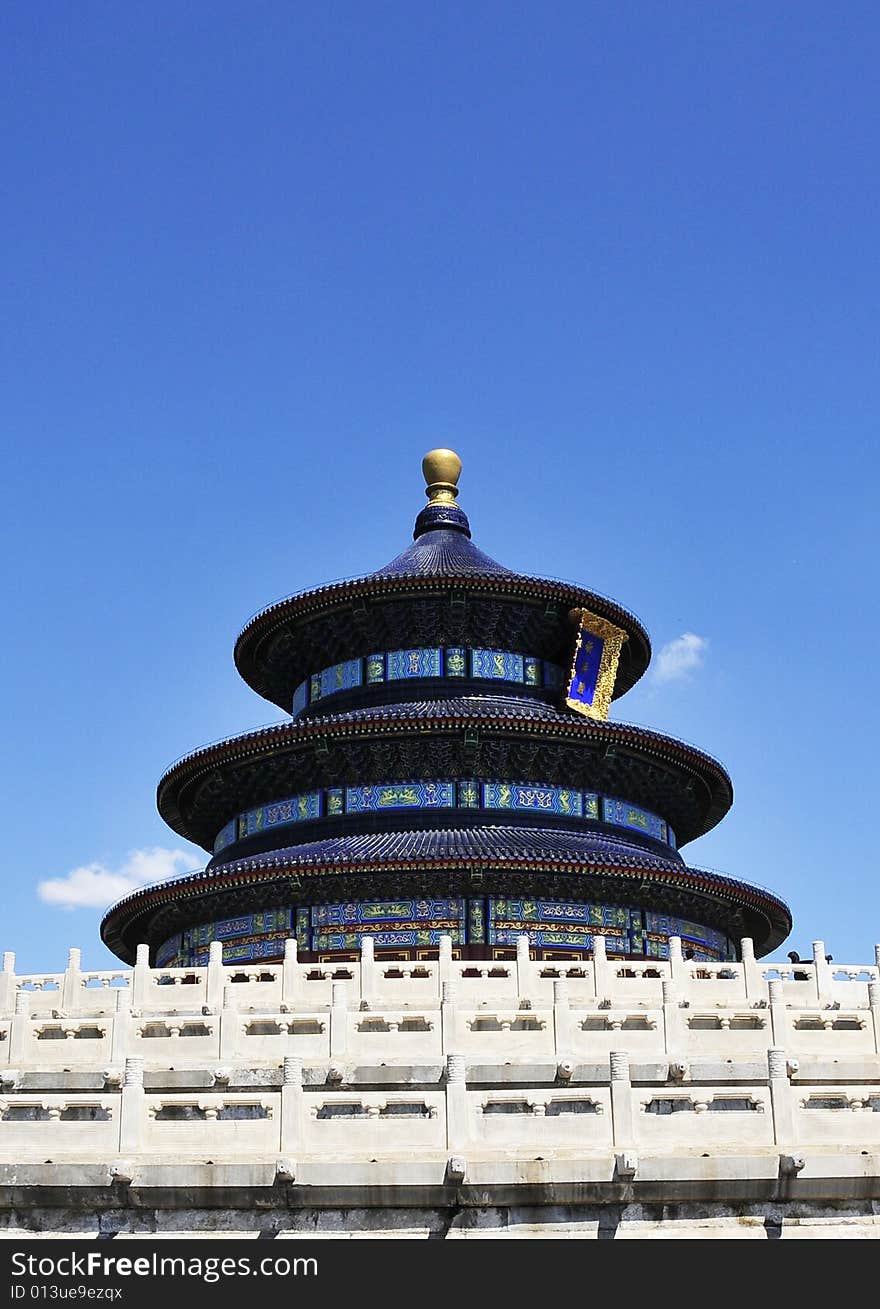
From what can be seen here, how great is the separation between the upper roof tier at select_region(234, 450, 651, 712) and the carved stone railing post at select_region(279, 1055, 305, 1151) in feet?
92.1

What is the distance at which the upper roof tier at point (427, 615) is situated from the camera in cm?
4228

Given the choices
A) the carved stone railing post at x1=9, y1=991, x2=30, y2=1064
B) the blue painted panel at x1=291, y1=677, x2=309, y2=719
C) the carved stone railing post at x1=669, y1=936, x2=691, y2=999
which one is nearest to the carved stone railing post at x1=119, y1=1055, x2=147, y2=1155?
the carved stone railing post at x1=9, y1=991, x2=30, y2=1064

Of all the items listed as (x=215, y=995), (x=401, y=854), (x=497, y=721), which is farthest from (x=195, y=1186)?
(x=497, y=721)

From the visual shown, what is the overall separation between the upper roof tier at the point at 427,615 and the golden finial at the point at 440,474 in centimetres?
373

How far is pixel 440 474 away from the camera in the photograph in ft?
162

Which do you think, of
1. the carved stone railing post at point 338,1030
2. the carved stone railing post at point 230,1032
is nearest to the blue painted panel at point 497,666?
the carved stone railing post at point 230,1032

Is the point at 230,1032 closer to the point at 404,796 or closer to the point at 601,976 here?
the point at 601,976

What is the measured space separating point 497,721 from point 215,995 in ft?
56.5

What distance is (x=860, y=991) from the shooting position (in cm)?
2403

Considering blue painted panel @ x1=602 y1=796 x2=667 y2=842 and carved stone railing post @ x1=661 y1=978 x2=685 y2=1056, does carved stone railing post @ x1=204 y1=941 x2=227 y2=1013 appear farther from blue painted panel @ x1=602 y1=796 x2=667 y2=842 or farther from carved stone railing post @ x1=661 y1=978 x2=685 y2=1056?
blue painted panel @ x1=602 y1=796 x2=667 y2=842
